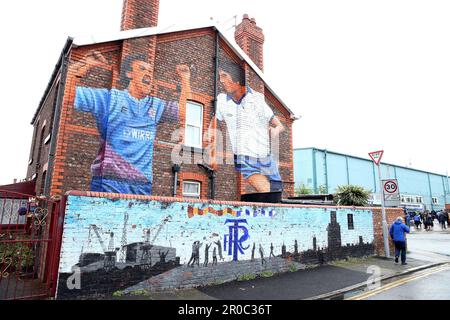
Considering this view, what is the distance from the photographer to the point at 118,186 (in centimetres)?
885

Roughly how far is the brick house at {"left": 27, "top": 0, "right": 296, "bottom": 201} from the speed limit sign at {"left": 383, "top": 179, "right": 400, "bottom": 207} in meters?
4.00

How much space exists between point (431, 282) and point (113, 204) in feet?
27.7

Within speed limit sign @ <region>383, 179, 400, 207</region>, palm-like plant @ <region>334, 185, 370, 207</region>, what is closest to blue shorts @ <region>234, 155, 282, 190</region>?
palm-like plant @ <region>334, 185, 370, 207</region>

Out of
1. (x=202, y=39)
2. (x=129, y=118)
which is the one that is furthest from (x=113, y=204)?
(x=202, y=39)

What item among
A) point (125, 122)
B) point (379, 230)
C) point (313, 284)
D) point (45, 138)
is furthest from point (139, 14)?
point (379, 230)

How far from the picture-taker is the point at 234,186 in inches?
461

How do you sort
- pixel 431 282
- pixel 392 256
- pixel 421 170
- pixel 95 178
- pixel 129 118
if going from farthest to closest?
pixel 421 170
pixel 392 256
pixel 129 118
pixel 95 178
pixel 431 282

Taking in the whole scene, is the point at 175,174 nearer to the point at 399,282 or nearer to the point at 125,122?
the point at 125,122

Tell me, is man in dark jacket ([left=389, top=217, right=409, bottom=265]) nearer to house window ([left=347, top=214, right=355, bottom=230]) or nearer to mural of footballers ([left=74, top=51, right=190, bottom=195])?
house window ([left=347, top=214, right=355, bottom=230])

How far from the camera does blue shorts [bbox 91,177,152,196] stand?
8.59 m

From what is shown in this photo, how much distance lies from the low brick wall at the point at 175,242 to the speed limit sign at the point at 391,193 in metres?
3.80

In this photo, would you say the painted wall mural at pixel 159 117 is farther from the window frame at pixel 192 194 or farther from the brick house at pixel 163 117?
the window frame at pixel 192 194

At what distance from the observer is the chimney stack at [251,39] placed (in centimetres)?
1407
